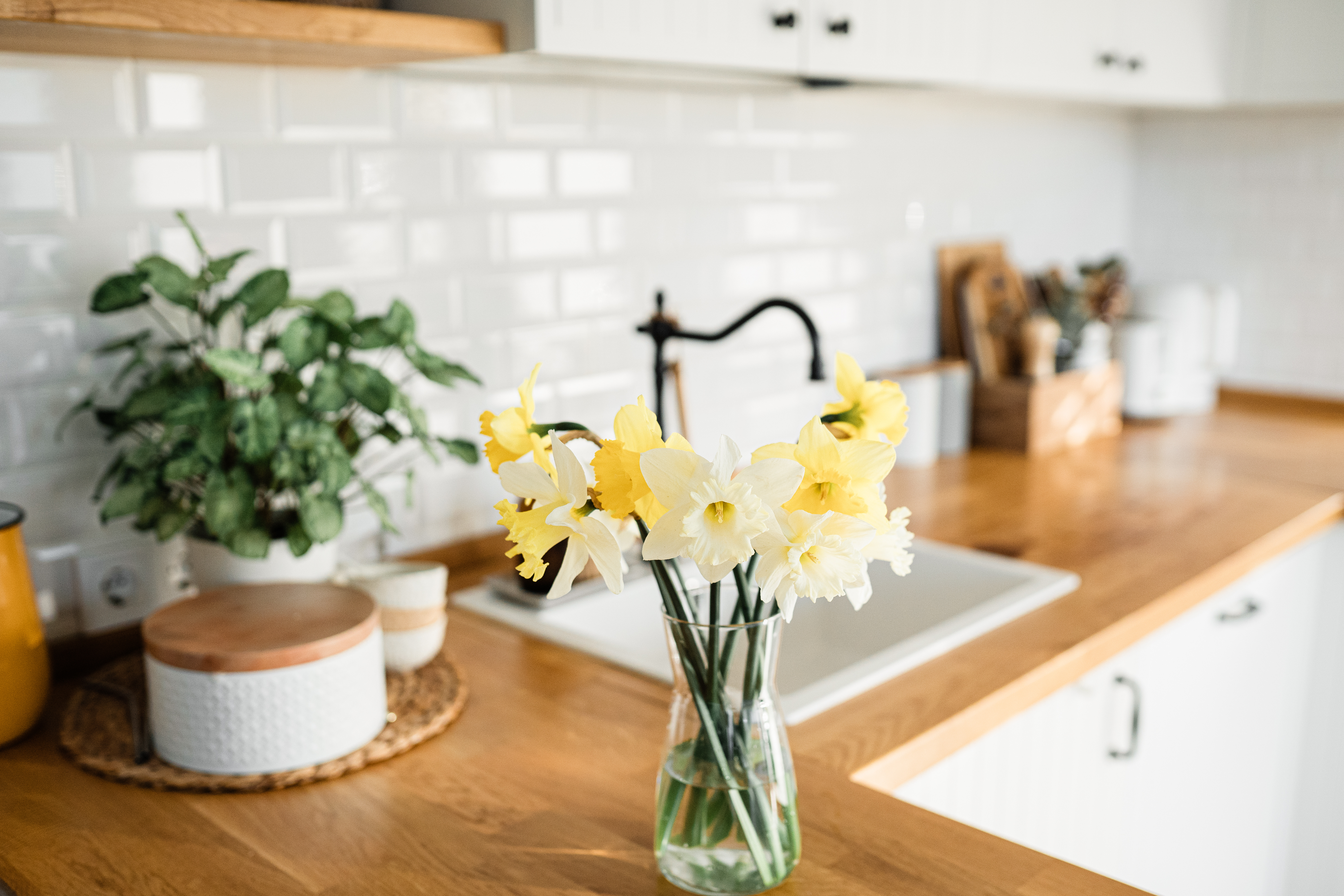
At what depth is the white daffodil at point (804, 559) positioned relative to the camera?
2.50ft

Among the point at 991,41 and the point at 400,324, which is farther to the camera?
the point at 991,41

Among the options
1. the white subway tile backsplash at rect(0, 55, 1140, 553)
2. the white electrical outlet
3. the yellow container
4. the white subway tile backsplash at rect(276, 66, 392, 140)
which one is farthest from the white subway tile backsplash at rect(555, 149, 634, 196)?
the yellow container

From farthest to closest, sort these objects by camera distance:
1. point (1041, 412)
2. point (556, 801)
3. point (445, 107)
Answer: point (1041, 412) < point (445, 107) < point (556, 801)

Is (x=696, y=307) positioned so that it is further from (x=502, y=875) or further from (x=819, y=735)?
(x=502, y=875)

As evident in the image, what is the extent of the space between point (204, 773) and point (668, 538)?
582mm

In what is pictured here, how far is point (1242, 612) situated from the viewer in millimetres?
1878

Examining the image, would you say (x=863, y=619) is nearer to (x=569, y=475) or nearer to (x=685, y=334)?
(x=685, y=334)

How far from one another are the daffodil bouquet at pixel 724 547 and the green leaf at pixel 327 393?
38 centimetres

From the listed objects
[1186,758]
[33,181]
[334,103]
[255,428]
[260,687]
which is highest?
Result: [334,103]

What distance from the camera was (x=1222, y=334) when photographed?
277cm

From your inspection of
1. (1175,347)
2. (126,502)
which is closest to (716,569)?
(126,502)

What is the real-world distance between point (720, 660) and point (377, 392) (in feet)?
1.69

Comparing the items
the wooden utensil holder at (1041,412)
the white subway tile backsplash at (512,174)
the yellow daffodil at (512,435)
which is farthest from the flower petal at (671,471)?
the wooden utensil holder at (1041,412)

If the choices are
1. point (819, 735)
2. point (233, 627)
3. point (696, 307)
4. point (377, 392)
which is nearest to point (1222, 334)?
point (696, 307)
